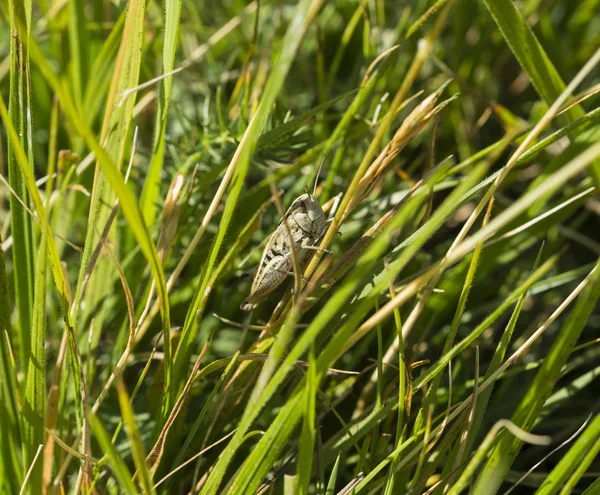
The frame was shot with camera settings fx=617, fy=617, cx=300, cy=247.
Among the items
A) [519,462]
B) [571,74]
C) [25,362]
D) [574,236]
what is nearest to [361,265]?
[25,362]

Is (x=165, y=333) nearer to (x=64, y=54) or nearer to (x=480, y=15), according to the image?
(x=64, y=54)

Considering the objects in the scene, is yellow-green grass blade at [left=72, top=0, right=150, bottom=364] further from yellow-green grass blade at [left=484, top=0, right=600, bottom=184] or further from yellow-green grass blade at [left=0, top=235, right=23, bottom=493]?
yellow-green grass blade at [left=484, top=0, right=600, bottom=184]

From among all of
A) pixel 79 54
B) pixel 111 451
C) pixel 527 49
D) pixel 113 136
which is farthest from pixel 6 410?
pixel 527 49

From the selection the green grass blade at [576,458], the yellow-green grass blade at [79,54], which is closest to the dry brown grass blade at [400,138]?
the green grass blade at [576,458]

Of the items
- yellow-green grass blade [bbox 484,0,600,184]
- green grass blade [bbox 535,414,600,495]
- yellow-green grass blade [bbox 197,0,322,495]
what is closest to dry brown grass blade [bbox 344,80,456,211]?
yellow-green grass blade [bbox 197,0,322,495]

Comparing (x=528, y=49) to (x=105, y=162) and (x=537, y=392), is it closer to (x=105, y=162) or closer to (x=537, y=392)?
(x=537, y=392)

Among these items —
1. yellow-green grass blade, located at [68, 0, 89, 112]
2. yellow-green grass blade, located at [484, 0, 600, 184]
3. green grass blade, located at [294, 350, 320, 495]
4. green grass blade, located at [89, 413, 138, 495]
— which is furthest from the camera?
yellow-green grass blade, located at [68, 0, 89, 112]

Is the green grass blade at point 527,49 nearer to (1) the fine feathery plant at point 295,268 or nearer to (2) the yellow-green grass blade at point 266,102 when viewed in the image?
(1) the fine feathery plant at point 295,268
